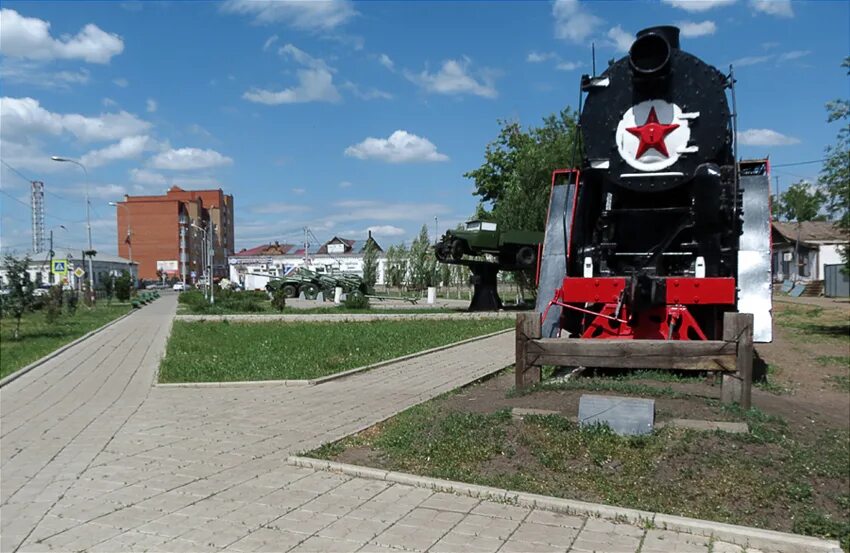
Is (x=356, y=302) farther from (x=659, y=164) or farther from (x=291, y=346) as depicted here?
(x=659, y=164)

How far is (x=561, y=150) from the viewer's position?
95.3ft

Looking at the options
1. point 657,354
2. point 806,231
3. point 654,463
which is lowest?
point 654,463

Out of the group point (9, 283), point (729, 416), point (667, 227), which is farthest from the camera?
point (9, 283)

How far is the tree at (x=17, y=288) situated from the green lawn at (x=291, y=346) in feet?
14.1

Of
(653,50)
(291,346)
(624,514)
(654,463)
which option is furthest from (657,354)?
(291,346)

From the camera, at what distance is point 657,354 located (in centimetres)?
652

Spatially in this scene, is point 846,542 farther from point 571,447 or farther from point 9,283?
point 9,283

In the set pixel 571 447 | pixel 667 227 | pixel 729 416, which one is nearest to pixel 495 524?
pixel 571 447

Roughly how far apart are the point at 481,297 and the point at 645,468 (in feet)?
68.9

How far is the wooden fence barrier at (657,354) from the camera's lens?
623 cm

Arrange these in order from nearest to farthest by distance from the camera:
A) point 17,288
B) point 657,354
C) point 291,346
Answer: point 657,354
point 291,346
point 17,288

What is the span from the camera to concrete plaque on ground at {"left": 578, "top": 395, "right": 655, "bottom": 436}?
5.62m

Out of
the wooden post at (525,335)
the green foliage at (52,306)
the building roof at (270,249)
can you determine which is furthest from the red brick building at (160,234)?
the wooden post at (525,335)

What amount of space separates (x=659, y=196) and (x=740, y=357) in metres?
2.81
